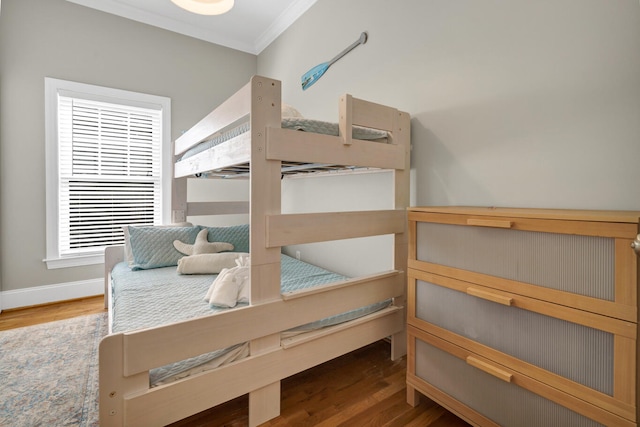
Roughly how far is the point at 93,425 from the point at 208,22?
138 inches

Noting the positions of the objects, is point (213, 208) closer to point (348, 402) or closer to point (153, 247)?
point (153, 247)

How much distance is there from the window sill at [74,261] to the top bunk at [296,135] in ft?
6.24

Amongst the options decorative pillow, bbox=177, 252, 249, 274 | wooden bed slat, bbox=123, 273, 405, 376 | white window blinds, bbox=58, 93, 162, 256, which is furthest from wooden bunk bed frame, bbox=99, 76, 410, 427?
white window blinds, bbox=58, 93, 162, 256

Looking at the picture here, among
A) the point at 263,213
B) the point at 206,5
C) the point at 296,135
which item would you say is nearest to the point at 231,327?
the point at 263,213

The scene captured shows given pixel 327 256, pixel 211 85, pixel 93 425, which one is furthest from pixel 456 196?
pixel 211 85

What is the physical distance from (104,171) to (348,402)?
3.03m

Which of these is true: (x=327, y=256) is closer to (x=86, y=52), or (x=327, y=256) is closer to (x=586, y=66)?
(x=586, y=66)

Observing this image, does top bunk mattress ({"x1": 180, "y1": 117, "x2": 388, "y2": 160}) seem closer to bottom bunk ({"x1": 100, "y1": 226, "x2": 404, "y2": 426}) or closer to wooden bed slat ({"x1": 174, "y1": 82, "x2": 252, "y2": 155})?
wooden bed slat ({"x1": 174, "y1": 82, "x2": 252, "y2": 155})

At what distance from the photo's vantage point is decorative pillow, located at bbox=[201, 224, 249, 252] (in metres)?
2.56

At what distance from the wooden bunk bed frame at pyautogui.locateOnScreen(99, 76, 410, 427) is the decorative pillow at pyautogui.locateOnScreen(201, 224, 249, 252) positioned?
3.08ft

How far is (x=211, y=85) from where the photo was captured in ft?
11.5

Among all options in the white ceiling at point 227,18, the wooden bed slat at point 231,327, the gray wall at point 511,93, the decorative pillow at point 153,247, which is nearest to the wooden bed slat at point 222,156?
the decorative pillow at point 153,247

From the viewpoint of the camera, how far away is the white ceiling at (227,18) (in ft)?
9.44

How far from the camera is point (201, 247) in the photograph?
2.38m
